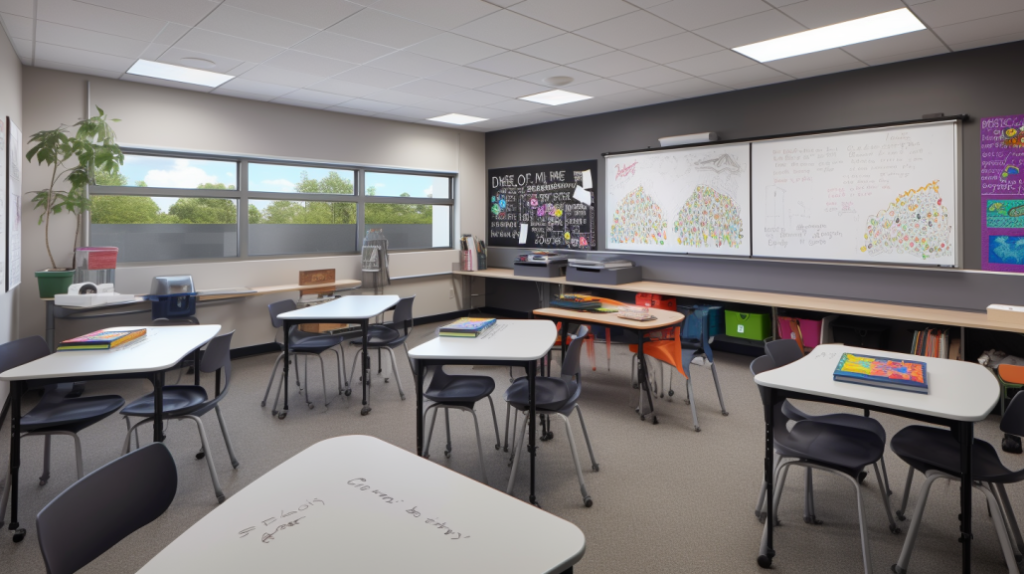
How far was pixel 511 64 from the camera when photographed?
15.3ft

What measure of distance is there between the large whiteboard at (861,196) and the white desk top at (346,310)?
3.67 meters

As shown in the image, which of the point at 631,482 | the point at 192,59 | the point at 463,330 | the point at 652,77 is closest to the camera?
the point at 631,482

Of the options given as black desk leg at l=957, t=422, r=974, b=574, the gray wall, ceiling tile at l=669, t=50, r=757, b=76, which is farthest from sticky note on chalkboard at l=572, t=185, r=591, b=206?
black desk leg at l=957, t=422, r=974, b=574

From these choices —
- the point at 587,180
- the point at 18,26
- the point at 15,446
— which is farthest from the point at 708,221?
the point at 18,26

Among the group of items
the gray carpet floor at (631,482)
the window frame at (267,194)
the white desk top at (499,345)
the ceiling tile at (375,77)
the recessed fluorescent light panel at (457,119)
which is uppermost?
the recessed fluorescent light panel at (457,119)

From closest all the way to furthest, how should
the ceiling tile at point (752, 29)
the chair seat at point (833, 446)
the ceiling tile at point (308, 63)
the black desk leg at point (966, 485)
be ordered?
the black desk leg at point (966, 485) < the chair seat at point (833, 446) < the ceiling tile at point (752, 29) < the ceiling tile at point (308, 63)

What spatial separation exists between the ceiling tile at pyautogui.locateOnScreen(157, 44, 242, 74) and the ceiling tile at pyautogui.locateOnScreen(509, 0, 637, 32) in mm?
2484

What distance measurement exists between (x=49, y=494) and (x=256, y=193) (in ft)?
12.6

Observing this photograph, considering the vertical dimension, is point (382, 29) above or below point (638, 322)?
above

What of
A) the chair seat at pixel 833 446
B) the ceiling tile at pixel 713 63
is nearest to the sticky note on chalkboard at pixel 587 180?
the ceiling tile at pixel 713 63

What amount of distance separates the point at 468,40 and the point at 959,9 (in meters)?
3.14

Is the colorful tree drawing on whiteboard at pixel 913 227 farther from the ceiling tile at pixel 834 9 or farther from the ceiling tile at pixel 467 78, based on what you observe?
the ceiling tile at pixel 467 78

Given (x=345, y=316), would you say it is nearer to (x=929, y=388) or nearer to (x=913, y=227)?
(x=929, y=388)

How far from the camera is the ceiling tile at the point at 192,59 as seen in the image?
13.8 feet
